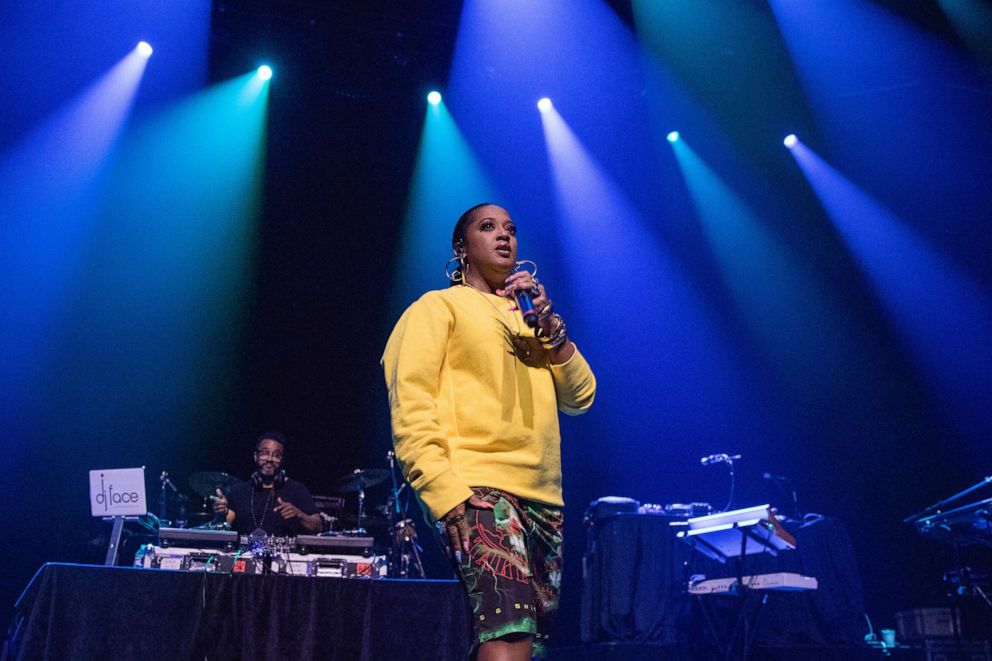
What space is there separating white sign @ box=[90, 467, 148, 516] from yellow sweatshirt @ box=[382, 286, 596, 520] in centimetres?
294

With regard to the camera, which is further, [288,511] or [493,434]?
[288,511]

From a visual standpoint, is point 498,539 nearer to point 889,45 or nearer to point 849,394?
point 889,45

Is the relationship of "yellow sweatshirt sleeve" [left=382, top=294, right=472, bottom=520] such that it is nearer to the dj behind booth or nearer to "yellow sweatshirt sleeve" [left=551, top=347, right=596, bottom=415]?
"yellow sweatshirt sleeve" [left=551, top=347, right=596, bottom=415]

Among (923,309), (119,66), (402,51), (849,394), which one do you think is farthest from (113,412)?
(923,309)

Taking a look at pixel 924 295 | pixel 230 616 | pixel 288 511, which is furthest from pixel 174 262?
pixel 924 295

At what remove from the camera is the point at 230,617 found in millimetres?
3418

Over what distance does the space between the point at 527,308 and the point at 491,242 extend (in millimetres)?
384

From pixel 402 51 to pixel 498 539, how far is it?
5.89 metres

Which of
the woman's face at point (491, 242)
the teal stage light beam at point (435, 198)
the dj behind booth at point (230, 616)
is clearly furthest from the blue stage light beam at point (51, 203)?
the woman's face at point (491, 242)

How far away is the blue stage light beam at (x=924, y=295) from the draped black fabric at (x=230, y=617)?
582cm

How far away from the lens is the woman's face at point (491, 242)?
236 cm

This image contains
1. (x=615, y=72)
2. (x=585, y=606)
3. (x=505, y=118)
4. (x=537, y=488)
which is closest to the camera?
(x=537, y=488)

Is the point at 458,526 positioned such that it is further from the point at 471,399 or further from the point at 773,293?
the point at 773,293

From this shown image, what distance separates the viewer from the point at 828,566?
6.07 meters
